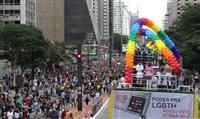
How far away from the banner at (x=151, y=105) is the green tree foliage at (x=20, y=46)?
131ft

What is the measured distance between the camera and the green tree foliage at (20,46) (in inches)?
2063

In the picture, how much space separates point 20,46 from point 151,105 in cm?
4151

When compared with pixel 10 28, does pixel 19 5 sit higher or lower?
higher

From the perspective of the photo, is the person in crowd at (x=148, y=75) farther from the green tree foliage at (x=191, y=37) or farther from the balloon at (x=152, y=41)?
the green tree foliage at (x=191, y=37)

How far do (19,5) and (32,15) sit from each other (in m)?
9.34

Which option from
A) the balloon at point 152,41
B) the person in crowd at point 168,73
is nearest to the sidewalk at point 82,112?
the balloon at point 152,41

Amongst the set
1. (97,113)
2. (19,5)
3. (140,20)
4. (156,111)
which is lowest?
(97,113)

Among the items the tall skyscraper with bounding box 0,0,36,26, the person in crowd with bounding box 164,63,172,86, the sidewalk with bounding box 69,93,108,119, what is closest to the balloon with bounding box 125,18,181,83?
the person in crowd with bounding box 164,63,172,86

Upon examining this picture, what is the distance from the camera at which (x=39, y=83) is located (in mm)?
43219

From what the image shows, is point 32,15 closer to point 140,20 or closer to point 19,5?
point 19,5

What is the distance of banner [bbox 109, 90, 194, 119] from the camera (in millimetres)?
13203

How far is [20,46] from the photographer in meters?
53.3

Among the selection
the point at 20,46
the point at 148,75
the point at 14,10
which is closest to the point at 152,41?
the point at 148,75

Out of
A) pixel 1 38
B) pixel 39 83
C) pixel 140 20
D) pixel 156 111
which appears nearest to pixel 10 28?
pixel 1 38
